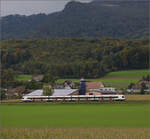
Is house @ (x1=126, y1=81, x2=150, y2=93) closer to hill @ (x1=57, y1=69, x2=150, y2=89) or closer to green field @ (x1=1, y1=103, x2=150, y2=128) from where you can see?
hill @ (x1=57, y1=69, x2=150, y2=89)

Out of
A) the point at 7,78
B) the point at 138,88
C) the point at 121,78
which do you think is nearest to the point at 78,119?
the point at 138,88

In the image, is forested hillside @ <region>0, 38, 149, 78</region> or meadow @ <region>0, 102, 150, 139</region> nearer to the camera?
meadow @ <region>0, 102, 150, 139</region>

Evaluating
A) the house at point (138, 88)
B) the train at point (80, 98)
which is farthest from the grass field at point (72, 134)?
the house at point (138, 88)

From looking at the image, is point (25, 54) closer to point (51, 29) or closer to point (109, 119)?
point (109, 119)

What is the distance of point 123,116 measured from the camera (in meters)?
20.8

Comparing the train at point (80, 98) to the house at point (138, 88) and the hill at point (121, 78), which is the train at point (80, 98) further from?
the hill at point (121, 78)

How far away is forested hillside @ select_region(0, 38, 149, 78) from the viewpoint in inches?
2585

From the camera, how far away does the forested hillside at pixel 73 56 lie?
65669mm

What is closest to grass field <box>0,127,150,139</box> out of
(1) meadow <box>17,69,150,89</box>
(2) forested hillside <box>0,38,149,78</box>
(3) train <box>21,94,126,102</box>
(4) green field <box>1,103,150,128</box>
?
(4) green field <box>1,103,150,128</box>

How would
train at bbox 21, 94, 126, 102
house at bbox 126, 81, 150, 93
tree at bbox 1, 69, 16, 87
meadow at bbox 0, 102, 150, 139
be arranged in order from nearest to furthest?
1. meadow at bbox 0, 102, 150, 139
2. train at bbox 21, 94, 126, 102
3. house at bbox 126, 81, 150, 93
4. tree at bbox 1, 69, 16, 87

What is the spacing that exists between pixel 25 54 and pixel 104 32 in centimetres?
12071

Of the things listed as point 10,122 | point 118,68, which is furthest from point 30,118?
point 118,68

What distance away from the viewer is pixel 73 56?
82.4 metres

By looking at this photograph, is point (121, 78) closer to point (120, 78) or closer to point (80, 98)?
point (120, 78)
